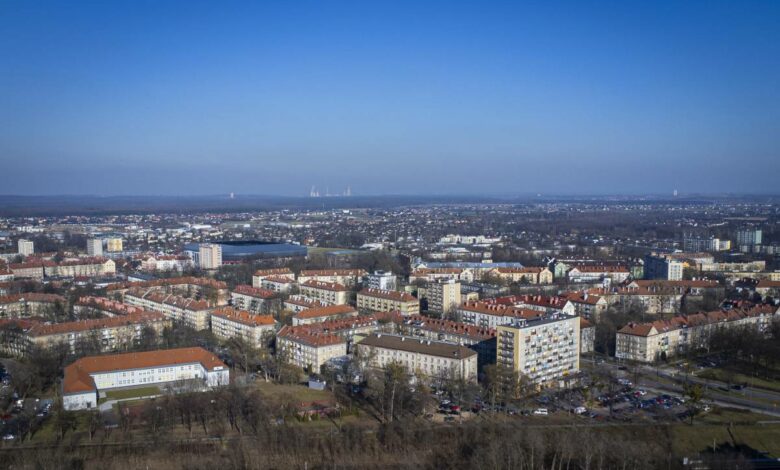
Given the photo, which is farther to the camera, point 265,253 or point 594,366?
point 265,253

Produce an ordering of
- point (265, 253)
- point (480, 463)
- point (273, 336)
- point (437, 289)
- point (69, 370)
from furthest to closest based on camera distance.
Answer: point (265, 253) → point (437, 289) → point (273, 336) → point (69, 370) → point (480, 463)

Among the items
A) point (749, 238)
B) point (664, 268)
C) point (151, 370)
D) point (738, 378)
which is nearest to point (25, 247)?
point (151, 370)

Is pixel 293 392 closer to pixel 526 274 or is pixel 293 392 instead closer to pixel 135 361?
pixel 135 361

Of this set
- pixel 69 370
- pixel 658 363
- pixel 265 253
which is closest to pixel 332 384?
pixel 69 370

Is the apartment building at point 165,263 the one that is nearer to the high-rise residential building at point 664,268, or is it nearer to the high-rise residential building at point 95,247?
the high-rise residential building at point 95,247

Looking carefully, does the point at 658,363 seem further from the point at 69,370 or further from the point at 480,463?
the point at 69,370
